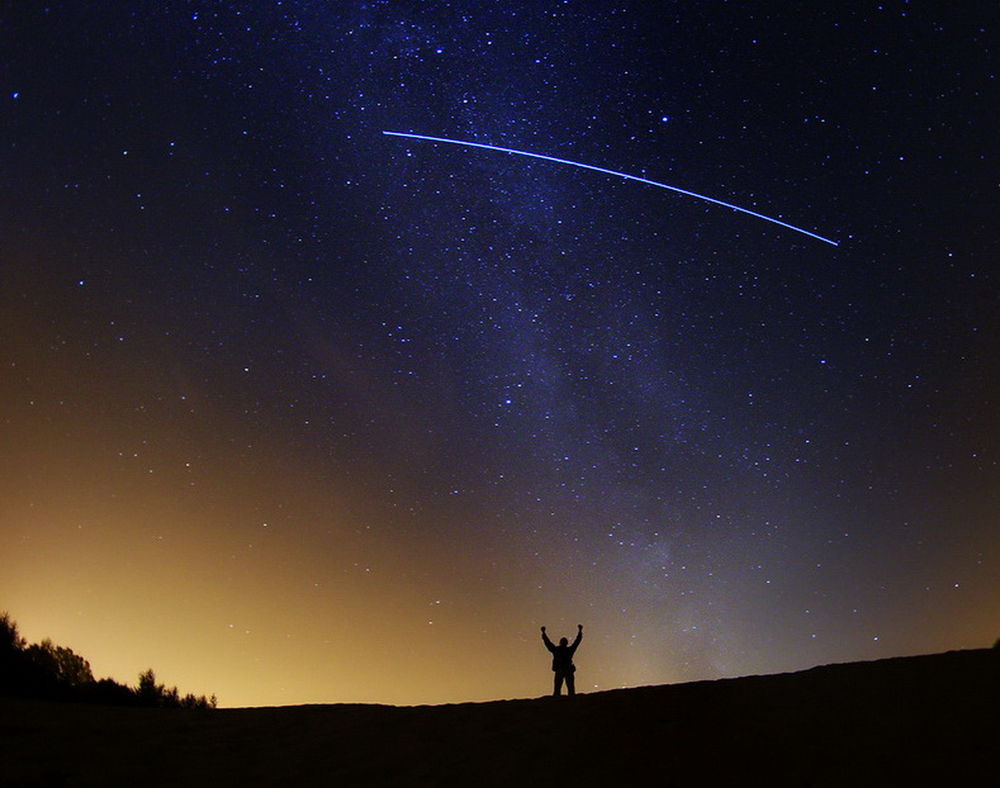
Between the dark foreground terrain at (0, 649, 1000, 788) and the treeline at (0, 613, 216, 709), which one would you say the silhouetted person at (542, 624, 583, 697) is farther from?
the treeline at (0, 613, 216, 709)

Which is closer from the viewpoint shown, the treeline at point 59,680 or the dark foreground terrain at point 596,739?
the dark foreground terrain at point 596,739

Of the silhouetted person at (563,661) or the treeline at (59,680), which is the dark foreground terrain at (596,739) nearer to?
the silhouetted person at (563,661)

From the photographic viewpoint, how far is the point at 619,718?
8773 millimetres

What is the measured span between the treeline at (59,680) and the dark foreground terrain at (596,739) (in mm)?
6732

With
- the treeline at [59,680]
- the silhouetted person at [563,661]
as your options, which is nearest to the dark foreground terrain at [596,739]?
the silhouetted person at [563,661]

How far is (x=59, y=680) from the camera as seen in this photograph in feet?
59.4

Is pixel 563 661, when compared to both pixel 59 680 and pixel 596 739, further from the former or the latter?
pixel 59 680

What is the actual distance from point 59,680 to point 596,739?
53.7ft

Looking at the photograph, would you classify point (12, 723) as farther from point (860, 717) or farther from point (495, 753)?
point (860, 717)

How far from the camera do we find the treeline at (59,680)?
15867 millimetres

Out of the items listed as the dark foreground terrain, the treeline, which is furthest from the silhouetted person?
the treeline

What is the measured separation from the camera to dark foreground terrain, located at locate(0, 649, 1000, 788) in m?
6.79

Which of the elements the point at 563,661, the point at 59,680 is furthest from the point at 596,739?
the point at 59,680

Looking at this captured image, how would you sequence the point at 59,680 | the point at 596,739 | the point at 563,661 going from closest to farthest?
the point at 596,739
the point at 563,661
the point at 59,680
